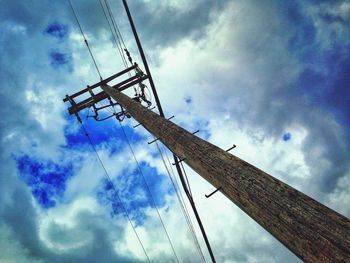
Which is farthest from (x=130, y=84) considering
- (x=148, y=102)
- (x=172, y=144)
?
(x=172, y=144)

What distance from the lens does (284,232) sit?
1851 millimetres

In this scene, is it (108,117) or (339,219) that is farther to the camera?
(108,117)

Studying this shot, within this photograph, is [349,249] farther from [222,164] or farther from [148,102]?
[148,102]

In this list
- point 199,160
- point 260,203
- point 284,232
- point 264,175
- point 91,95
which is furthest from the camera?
point 91,95

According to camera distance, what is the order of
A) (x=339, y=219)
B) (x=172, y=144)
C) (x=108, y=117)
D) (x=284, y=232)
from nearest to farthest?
(x=339, y=219)
(x=284, y=232)
(x=172, y=144)
(x=108, y=117)

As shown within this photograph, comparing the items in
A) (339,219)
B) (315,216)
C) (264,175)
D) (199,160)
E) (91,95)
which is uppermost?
(91,95)

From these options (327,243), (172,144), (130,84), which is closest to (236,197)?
(327,243)

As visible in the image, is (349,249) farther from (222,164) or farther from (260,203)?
(222,164)

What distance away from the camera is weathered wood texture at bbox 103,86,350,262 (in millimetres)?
1571

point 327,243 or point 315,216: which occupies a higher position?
point 315,216

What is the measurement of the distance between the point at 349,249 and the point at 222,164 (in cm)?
134

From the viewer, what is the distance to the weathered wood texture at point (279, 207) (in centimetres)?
157

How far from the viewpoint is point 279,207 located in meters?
1.92

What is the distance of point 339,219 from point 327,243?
0.24m
